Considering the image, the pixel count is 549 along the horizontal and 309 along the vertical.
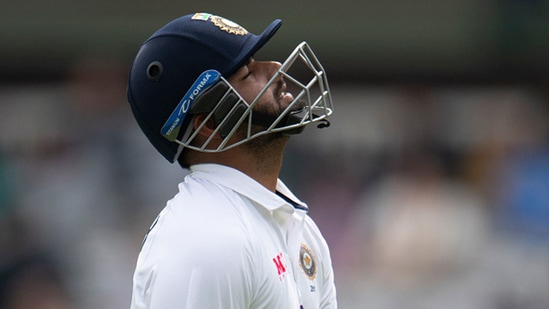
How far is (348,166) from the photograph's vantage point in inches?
277

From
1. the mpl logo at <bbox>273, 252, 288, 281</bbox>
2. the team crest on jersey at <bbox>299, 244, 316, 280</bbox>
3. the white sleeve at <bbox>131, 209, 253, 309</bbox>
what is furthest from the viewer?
the team crest on jersey at <bbox>299, 244, 316, 280</bbox>

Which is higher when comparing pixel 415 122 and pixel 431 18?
pixel 431 18

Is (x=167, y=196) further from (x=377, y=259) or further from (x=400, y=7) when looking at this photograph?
(x=400, y=7)

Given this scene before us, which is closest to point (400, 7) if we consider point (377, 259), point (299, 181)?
point (299, 181)

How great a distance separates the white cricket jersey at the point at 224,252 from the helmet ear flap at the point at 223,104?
133mm

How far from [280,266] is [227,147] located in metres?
0.32

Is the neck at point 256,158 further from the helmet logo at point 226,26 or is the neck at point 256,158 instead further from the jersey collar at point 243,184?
the helmet logo at point 226,26

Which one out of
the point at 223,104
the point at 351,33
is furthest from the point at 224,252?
the point at 351,33

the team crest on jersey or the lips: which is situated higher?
the lips

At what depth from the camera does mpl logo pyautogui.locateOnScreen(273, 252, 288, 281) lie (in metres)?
2.24

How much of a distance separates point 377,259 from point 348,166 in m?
0.91

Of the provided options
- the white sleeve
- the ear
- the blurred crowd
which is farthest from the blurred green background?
the white sleeve

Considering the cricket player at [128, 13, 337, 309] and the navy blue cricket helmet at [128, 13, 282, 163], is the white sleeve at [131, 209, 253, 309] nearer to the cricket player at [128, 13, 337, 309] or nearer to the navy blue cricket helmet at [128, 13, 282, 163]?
the cricket player at [128, 13, 337, 309]

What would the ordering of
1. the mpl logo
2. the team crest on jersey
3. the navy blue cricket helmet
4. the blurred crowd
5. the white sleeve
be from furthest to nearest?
the blurred crowd, the team crest on jersey, the navy blue cricket helmet, the mpl logo, the white sleeve
